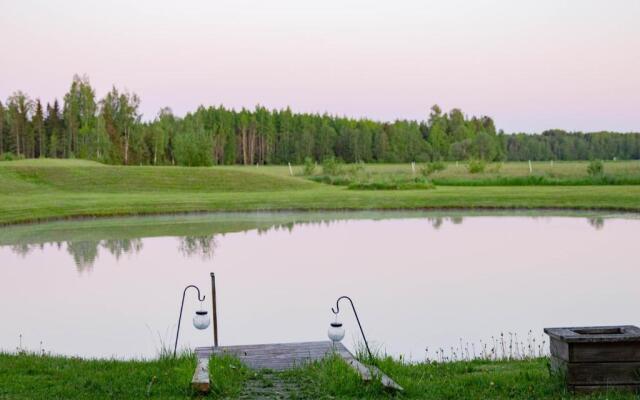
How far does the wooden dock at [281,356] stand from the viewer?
5.86 m

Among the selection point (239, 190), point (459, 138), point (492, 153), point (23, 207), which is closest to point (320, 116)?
point (459, 138)

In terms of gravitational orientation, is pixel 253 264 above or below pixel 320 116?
below

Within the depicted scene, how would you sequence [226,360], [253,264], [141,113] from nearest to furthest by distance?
[226,360], [253,264], [141,113]

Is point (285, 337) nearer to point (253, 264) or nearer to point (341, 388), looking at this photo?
point (341, 388)

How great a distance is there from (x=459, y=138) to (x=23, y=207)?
7831cm

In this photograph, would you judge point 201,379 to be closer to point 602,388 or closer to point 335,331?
point 335,331

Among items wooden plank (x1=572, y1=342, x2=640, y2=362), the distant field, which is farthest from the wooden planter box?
the distant field

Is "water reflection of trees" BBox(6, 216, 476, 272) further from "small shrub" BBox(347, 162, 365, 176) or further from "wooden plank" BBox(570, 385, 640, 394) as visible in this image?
"small shrub" BBox(347, 162, 365, 176)

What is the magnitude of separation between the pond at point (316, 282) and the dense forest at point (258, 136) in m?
49.3

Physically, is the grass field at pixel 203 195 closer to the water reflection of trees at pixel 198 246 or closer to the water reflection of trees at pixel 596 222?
the water reflection of trees at pixel 596 222

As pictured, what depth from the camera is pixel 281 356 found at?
6824 mm

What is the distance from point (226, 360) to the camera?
629cm

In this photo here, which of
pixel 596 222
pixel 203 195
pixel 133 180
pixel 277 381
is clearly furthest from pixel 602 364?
pixel 133 180

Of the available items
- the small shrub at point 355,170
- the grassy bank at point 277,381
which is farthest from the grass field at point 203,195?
the grassy bank at point 277,381
